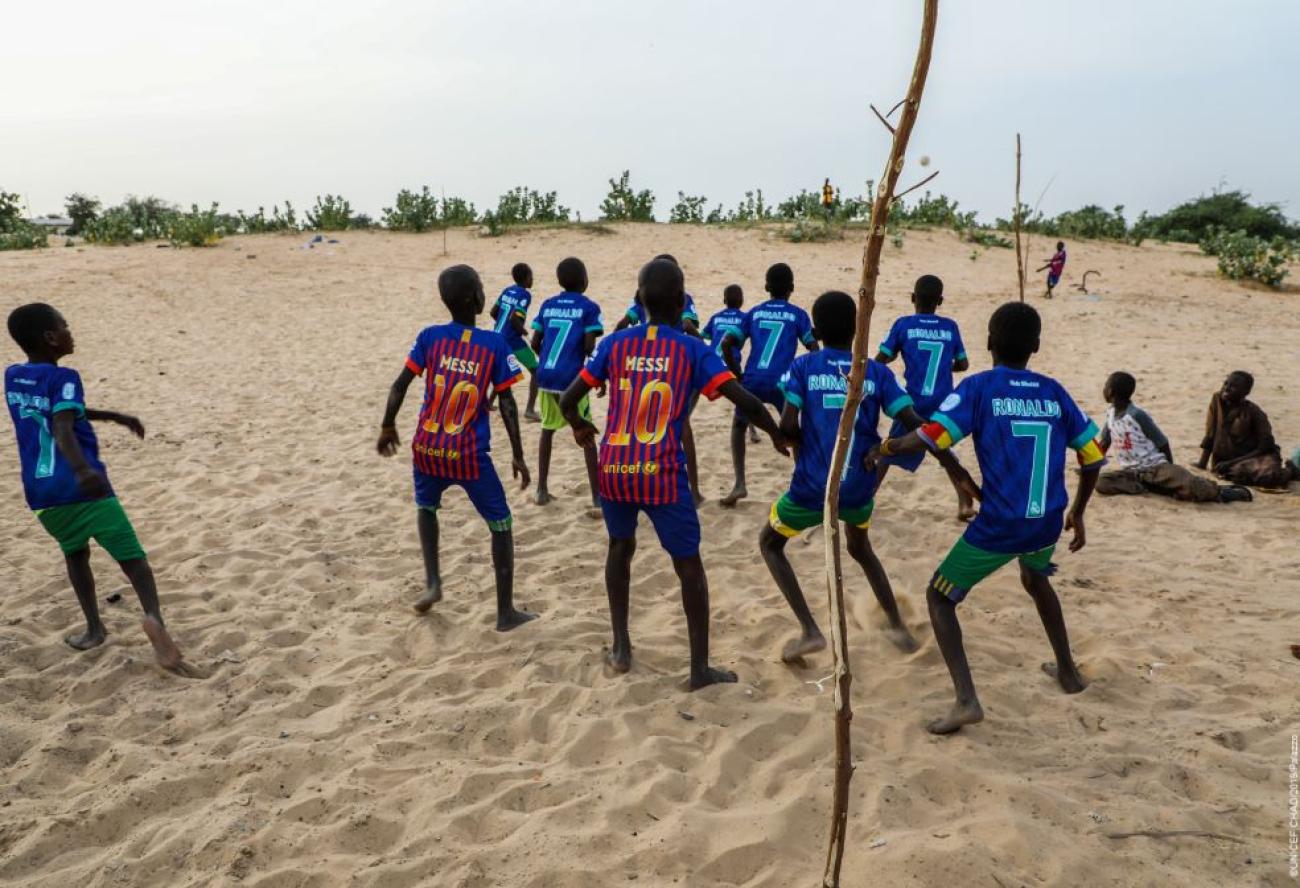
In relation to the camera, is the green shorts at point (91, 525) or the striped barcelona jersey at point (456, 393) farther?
the striped barcelona jersey at point (456, 393)

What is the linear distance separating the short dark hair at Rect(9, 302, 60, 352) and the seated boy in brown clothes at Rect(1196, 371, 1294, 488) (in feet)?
25.8

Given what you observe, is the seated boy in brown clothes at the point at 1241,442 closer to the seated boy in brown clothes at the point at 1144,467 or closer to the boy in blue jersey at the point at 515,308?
the seated boy in brown clothes at the point at 1144,467

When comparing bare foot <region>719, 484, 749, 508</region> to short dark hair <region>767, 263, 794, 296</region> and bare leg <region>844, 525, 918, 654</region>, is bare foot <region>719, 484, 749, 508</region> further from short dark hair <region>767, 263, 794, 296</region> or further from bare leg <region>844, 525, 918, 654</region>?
bare leg <region>844, 525, 918, 654</region>

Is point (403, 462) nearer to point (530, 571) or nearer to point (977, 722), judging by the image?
point (530, 571)

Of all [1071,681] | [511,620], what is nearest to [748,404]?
[511,620]

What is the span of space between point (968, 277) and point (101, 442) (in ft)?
48.5

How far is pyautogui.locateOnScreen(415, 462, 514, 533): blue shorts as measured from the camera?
4.42m

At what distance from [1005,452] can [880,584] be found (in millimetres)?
1183

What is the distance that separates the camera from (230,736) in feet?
11.9

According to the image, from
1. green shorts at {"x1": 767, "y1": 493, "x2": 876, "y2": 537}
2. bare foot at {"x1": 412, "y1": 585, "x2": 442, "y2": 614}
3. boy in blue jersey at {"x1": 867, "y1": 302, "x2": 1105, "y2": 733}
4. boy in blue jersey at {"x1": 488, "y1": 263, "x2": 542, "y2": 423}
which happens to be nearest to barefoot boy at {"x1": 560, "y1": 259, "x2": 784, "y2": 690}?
green shorts at {"x1": 767, "y1": 493, "x2": 876, "y2": 537}

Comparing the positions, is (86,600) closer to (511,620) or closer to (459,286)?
(511,620)

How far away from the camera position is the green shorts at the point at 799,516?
4.00 meters

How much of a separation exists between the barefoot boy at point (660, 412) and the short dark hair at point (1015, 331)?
3.23ft

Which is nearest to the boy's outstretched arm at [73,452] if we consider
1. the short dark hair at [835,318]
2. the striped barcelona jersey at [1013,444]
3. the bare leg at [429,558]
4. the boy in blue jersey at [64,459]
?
the boy in blue jersey at [64,459]
